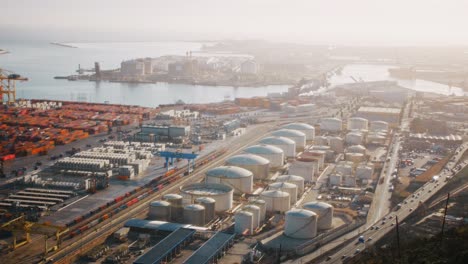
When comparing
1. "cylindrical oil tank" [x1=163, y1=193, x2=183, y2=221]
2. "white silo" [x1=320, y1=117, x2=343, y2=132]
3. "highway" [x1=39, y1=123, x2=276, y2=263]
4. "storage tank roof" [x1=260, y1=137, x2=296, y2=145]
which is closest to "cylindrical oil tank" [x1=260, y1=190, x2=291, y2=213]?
"cylindrical oil tank" [x1=163, y1=193, x2=183, y2=221]

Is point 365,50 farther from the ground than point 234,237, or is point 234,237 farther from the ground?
point 365,50

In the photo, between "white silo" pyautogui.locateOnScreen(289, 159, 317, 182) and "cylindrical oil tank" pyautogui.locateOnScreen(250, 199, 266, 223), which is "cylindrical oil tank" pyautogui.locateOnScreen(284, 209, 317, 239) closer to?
"cylindrical oil tank" pyautogui.locateOnScreen(250, 199, 266, 223)

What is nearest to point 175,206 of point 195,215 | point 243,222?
point 195,215

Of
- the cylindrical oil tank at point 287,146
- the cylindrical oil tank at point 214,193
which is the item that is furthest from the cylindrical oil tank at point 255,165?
the cylindrical oil tank at point 287,146

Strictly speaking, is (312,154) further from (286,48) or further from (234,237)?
(286,48)

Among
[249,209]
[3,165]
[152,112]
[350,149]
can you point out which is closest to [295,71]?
[152,112]
